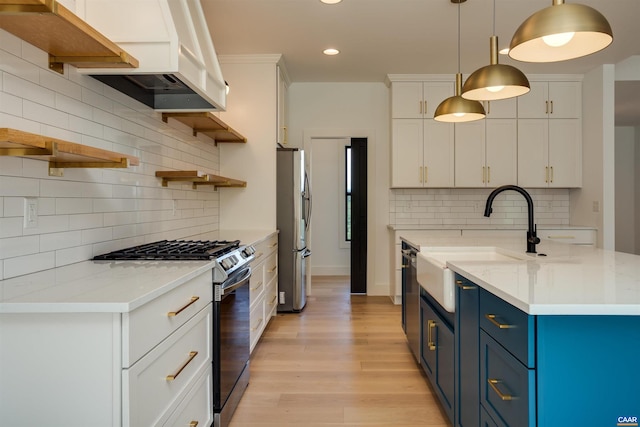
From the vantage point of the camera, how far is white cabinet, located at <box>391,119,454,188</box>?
15.8ft

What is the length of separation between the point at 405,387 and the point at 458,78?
1.99 m

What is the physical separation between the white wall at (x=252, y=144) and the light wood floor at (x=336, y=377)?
1093 millimetres

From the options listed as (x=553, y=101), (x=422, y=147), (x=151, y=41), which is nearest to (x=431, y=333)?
(x=151, y=41)

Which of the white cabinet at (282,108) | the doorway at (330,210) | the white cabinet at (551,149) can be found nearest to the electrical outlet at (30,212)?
the white cabinet at (282,108)

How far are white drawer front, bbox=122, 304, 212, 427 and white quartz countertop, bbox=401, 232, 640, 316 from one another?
43.6 inches

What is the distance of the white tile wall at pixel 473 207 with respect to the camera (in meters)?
5.06

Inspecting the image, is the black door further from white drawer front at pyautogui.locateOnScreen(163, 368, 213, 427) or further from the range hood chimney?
white drawer front at pyautogui.locateOnScreen(163, 368, 213, 427)

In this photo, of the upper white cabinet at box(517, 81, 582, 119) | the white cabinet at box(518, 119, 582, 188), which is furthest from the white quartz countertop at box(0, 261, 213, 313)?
the upper white cabinet at box(517, 81, 582, 119)

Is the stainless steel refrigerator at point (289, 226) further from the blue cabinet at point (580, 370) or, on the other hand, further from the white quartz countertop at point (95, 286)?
the blue cabinet at point (580, 370)

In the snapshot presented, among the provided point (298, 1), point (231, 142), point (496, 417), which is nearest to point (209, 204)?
point (231, 142)

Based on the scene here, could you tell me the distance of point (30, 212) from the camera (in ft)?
5.19

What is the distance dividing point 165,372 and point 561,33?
69.4 inches

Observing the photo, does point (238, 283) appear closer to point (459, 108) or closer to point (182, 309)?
point (182, 309)

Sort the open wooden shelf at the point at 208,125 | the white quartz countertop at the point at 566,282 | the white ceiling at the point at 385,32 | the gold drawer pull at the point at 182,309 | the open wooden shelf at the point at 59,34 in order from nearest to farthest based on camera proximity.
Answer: the white quartz countertop at the point at 566,282
the open wooden shelf at the point at 59,34
the gold drawer pull at the point at 182,309
the open wooden shelf at the point at 208,125
the white ceiling at the point at 385,32
